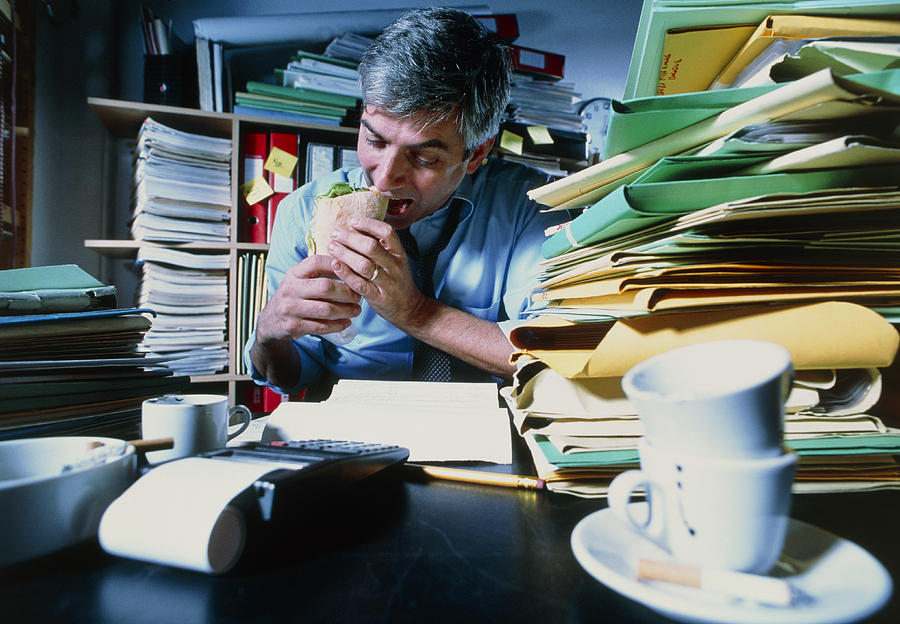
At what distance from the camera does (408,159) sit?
1.23 m

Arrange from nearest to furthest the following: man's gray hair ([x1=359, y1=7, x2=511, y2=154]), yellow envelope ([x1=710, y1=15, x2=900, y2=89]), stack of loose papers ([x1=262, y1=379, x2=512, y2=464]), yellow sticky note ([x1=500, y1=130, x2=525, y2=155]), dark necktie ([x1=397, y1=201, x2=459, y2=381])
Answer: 1. yellow envelope ([x1=710, y1=15, x2=900, y2=89])
2. stack of loose papers ([x1=262, y1=379, x2=512, y2=464])
3. man's gray hair ([x1=359, y1=7, x2=511, y2=154])
4. dark necktie ([x1=397, y1=201, x2=459, y2=381])
5. yellow sticky note ([x1=500, y1=130, x2=525, y2=155])

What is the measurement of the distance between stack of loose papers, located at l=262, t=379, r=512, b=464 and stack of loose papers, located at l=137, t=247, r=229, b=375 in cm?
141

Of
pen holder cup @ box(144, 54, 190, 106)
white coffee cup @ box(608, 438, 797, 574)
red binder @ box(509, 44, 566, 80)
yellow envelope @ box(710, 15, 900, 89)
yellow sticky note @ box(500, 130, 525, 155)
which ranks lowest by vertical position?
white coffee cup @ box(608, 438, 797, 574)

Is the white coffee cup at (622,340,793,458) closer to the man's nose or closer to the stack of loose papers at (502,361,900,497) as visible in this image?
the stack of loose papers at (502,361,900,497)

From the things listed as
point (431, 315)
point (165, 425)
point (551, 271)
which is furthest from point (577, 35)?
point (165, 425)

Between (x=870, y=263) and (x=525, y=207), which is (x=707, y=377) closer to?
(x=870, y=263)

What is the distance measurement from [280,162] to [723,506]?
2013 mm

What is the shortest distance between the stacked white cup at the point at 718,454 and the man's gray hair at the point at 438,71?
100cm

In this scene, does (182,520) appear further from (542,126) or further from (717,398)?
(542,126)

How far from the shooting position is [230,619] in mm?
299

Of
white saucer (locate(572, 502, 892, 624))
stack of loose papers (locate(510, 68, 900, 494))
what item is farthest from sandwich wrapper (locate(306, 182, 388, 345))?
white saucer (locate(572, 502, 892, 624))

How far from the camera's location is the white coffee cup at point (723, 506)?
30cm

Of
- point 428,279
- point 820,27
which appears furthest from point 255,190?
point 820,27

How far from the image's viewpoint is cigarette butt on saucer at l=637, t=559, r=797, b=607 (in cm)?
27
